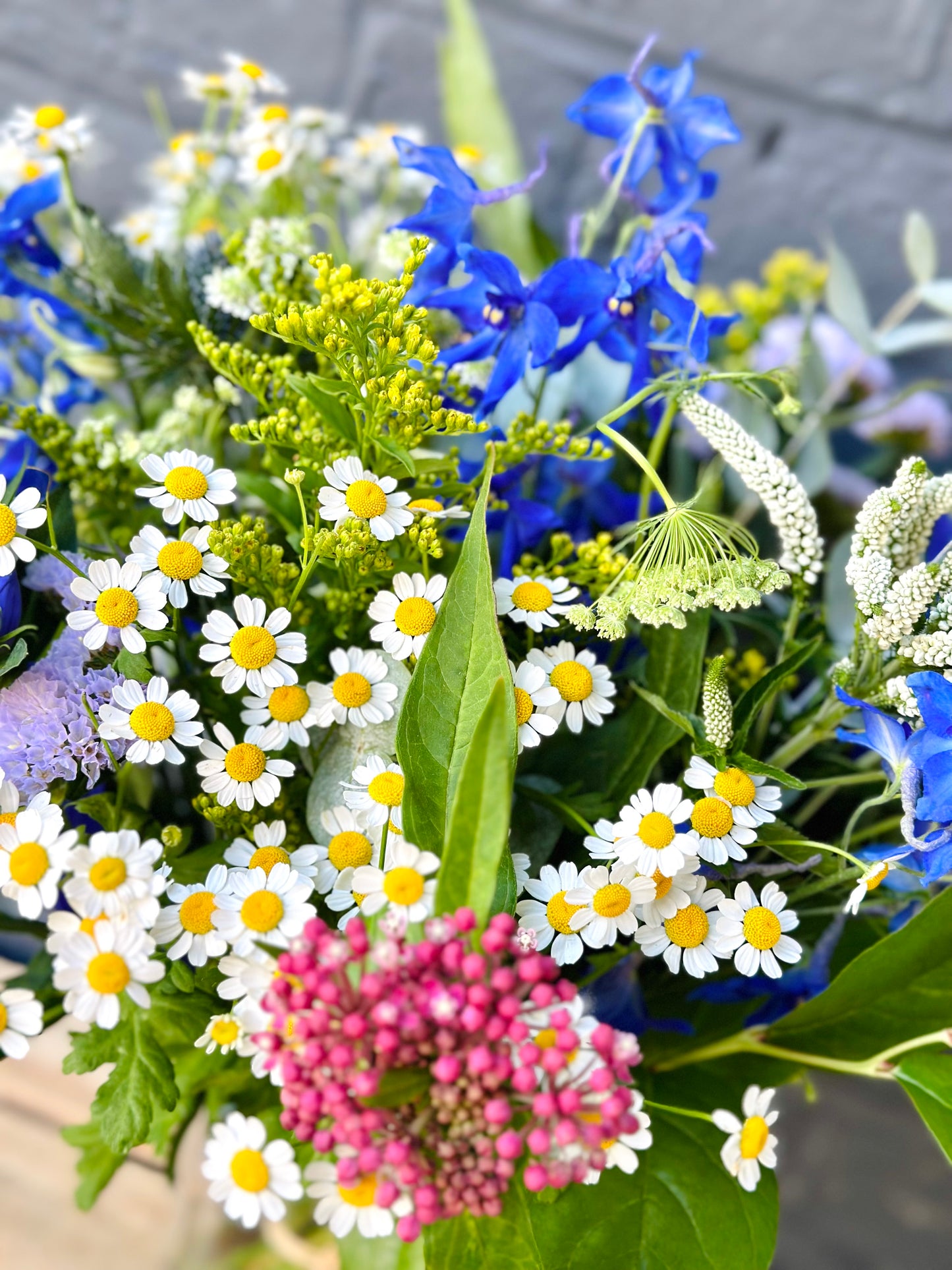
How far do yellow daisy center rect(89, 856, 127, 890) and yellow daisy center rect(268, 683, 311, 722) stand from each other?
3.1 inches

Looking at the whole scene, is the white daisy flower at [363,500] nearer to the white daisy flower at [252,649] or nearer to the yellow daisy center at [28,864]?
the white daisy flower at [252,649]

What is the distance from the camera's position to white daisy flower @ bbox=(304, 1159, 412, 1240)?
12.3 inches

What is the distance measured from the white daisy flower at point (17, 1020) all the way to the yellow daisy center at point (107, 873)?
0.17 ft

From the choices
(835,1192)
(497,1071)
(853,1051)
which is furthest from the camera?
(835,1192)

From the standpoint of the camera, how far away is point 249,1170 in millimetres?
319

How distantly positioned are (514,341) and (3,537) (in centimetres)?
22

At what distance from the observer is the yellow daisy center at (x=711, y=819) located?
1.17 ft

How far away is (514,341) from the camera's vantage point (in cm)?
44

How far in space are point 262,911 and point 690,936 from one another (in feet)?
0.48

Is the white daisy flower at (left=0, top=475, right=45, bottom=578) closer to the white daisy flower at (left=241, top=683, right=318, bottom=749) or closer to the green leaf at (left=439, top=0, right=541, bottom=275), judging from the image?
the white daisy flower at (left=241, top=683, right=318, bottom=749)

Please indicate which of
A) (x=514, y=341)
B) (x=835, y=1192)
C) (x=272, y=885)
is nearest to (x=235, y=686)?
(x=272, y=885)

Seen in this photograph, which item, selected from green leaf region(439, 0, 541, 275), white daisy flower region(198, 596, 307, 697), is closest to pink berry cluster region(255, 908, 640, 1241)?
white daisy flower region(198, 596, 307, 697)

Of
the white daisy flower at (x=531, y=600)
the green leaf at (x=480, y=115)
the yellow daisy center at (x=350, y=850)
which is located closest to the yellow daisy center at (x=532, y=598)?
the white daisy flower at (x=531, y=600)

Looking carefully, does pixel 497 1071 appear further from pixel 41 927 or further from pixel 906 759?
pixel 41 927
